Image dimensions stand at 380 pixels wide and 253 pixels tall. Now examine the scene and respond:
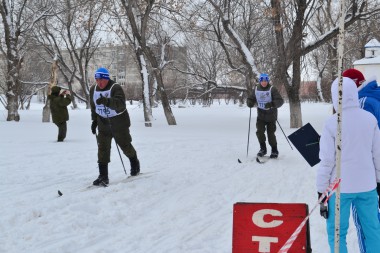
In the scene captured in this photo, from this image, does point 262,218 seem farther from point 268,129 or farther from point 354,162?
point 268,129

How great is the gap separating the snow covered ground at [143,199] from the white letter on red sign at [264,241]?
40.4 inches

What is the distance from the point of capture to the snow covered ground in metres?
4.24

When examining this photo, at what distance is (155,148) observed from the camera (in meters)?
11.1

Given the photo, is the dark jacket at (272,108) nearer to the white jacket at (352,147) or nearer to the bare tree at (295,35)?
the white jacket at (352,147)

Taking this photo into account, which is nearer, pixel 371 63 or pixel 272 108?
pixel 272 108

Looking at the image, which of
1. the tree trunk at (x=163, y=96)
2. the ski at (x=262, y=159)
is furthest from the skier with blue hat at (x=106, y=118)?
the tree trunk at (x=163, y=96)

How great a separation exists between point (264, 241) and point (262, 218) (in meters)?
0.17

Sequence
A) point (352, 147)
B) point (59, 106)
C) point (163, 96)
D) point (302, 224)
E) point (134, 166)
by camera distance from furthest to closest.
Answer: point (163, 96), point (59, 106), point (134, 166), point (352, 147), point (302, 224)

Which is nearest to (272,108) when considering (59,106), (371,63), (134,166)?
(134,166)

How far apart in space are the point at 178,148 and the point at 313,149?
6860 mm

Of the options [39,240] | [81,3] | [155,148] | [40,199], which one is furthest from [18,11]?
[39,240]

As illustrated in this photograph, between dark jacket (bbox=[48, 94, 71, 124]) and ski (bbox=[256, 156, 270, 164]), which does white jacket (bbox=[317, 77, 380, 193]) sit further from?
dark jacket (bbox=[48, 94, 71, 124])

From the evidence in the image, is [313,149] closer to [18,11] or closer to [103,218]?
[103,218]

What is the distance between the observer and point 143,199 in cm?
581
